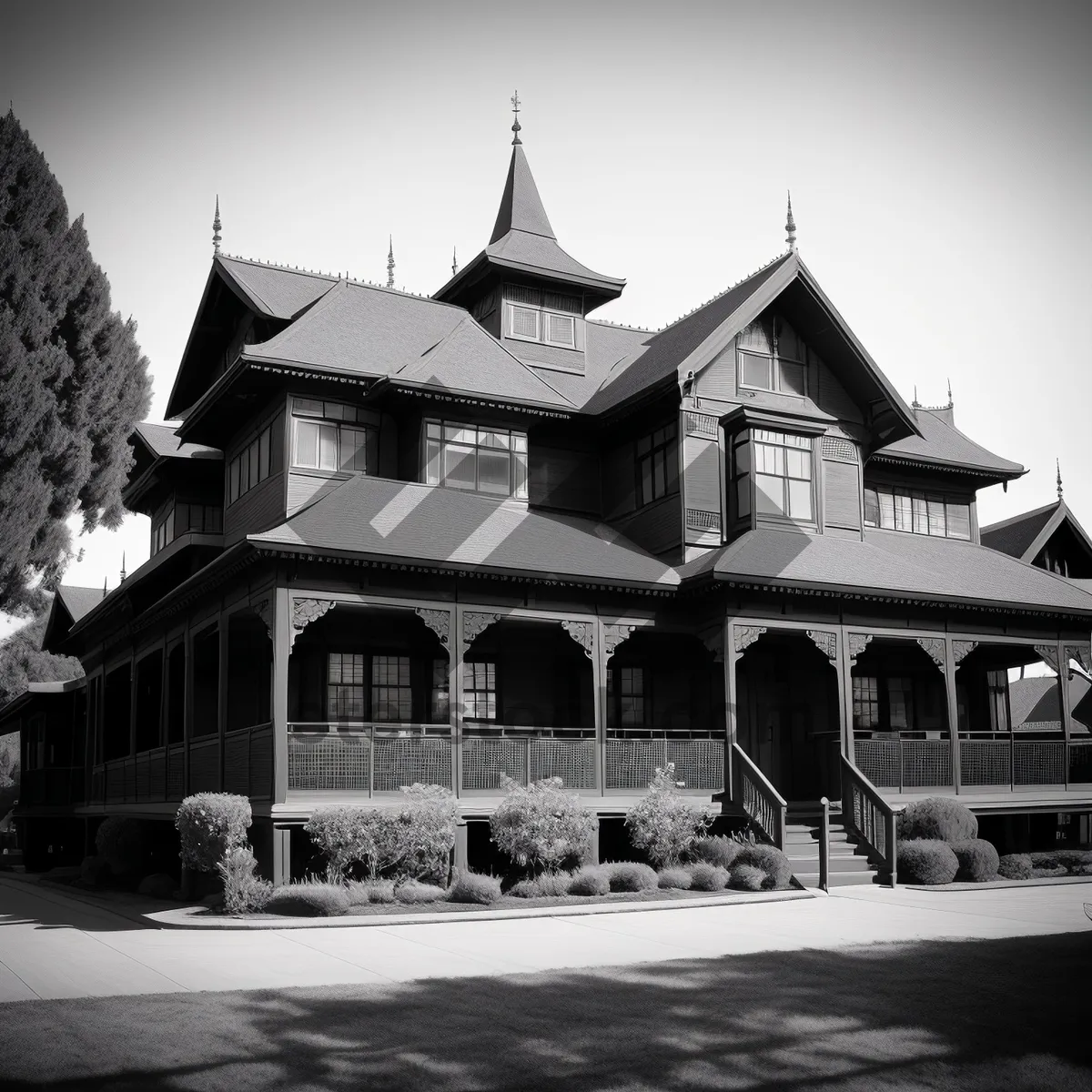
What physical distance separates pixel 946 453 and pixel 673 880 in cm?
1762

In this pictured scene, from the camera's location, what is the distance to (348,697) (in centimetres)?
2555

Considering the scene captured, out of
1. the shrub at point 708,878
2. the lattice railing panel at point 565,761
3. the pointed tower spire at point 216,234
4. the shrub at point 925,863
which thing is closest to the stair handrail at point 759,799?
the shrub at point 708,878

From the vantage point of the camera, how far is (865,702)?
99.9 ft

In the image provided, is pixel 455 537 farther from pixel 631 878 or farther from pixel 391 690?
pixel 631 878

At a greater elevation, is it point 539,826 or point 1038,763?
point 1038,763

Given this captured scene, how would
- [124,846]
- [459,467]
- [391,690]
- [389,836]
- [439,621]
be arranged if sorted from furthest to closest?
[124,846]
[459,467]
[391,690]
[439,621]
[389,836]

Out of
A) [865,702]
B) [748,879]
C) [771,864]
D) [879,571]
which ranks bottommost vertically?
[748,879]

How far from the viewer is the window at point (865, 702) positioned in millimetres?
30312

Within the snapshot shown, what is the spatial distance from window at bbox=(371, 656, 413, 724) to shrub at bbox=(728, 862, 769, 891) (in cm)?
750

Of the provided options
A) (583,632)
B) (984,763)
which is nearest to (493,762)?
(583,632)

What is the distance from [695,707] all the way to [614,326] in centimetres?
1191

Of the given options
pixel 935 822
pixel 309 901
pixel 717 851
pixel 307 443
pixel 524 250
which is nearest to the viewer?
pixel 309 901

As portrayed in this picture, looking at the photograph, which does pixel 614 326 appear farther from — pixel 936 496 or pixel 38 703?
pixel 38 703

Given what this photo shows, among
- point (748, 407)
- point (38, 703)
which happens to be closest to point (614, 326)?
point (748, 407)
